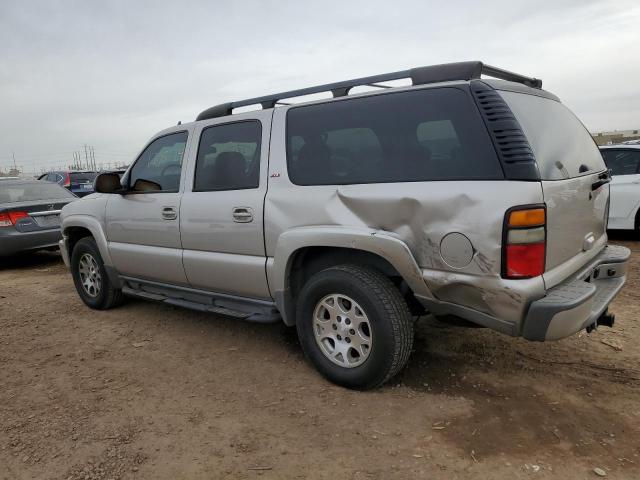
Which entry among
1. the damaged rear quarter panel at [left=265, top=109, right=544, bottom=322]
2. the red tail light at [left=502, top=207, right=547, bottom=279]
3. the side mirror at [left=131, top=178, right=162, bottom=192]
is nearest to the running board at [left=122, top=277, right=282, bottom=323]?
the damaged rear quarter panel at [left=265, top=109, right=544, bottom=322]

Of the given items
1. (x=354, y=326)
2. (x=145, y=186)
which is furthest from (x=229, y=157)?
(x=354, y=326)

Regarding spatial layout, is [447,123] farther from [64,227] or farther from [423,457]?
[64,227]

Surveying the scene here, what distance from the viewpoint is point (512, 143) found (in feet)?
8.60

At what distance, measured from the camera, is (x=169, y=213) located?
425 centimetres

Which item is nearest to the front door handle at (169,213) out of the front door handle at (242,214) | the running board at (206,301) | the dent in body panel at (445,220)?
the running board at (206,301)

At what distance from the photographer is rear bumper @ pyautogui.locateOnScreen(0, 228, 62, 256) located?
7676 millimetres

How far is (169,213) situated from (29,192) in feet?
18.8

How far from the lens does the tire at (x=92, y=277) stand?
5.23m

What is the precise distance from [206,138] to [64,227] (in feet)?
8.00

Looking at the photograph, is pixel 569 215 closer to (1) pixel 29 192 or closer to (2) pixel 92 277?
(2) pixel 92 277

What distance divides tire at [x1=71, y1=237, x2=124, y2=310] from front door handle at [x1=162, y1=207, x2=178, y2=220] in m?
1.34

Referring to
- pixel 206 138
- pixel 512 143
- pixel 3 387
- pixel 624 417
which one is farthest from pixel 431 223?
pixel 3 387

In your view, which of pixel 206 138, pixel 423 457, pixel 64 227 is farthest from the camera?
pixel 64 227

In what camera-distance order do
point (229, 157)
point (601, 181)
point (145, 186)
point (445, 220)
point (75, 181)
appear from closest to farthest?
point (445, 220)
point (601, 181)
point (229, 157)
point (145, 186)
point (75, 181)
